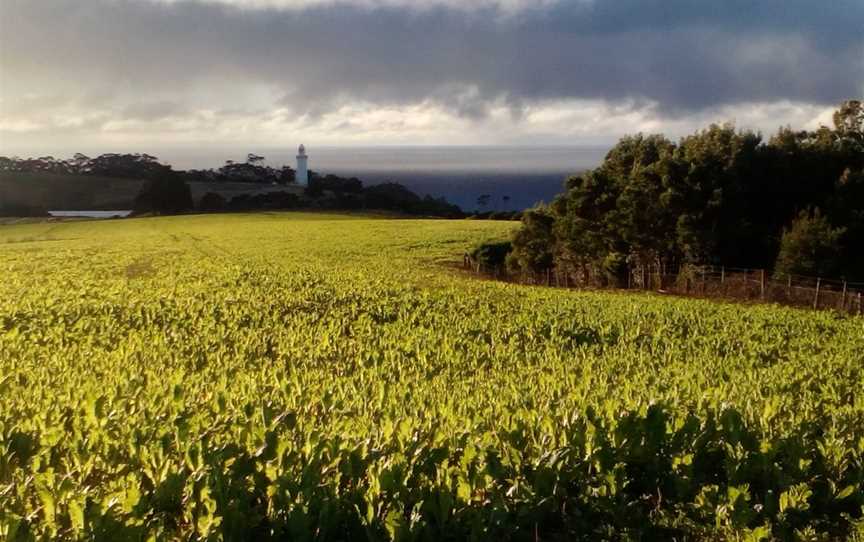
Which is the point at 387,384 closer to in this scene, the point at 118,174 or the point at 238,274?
the point at 238,274

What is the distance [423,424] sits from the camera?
7934 millimetres

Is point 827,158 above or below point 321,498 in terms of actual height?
above

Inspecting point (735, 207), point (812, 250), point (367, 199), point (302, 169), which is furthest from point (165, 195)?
point (812, 250)

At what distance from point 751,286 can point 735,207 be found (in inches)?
311

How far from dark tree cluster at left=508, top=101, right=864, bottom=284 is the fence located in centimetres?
96

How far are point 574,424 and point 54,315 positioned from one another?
16.0m

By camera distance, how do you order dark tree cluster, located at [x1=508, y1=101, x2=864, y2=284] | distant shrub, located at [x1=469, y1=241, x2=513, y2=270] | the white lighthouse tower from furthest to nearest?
the white lighthouse tower → distant shrub, located at [x1=469, y1=241, x2=513, y2=270] → dark tree cluster, located at [x1=508, y1=101, x2=864, y2=284]

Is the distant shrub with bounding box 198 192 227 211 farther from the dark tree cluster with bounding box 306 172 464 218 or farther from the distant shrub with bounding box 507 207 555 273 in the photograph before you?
the distant shrub with bounding box 507 207 555 273

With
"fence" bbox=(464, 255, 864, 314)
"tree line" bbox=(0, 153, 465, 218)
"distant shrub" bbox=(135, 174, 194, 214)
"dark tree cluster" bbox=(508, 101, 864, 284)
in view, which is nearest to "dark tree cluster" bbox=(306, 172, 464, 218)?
"tree line" bbox=(0, 153, 465, 218)

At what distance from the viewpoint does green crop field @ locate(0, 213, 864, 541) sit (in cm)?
600

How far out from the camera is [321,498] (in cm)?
589

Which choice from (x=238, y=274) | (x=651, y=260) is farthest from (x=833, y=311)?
(x=238, y=274)

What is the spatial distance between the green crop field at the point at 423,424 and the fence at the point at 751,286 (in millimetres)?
6489

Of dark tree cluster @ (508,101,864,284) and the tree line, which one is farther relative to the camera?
the tree line
